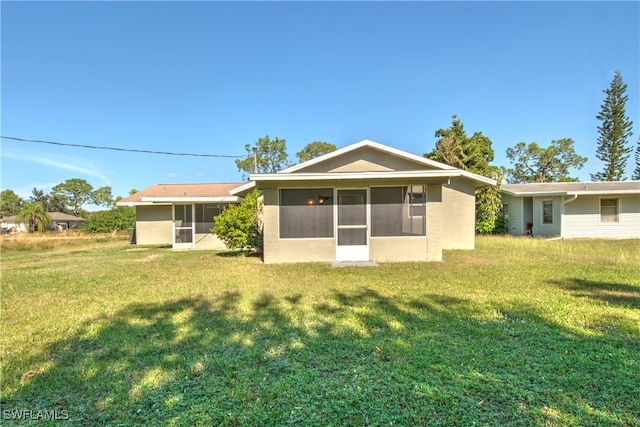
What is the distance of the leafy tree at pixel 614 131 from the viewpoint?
1078 inches

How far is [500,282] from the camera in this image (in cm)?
672

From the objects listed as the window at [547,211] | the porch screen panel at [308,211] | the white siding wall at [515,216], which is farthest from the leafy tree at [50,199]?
the window at [547,211]

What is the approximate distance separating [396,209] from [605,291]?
16.4 ft

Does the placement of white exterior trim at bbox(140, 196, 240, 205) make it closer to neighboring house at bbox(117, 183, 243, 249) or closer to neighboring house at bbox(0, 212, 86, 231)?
neighboring house at bbox(117, 183, 243, 249)

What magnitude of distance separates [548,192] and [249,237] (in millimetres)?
15368

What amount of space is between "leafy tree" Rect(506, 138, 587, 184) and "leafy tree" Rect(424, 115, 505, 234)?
55.5ft

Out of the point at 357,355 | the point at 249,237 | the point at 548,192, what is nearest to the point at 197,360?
the point at 357,355

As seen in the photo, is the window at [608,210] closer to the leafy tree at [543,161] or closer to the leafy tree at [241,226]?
the leafy tree at [241,226]

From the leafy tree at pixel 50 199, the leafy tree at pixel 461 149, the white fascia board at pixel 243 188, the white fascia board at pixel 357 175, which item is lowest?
the white fascia board at pixel 243 188

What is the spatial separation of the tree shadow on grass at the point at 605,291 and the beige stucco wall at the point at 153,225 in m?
17.8

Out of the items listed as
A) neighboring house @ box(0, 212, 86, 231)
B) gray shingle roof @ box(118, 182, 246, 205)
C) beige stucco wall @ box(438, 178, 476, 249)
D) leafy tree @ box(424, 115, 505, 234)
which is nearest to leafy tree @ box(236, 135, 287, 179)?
leafy tree @ box(424, 115, 505, 234)

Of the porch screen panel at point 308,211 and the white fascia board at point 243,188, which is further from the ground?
the white fascia board at point 243,188

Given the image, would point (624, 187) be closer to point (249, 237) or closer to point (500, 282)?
point (500, 282)

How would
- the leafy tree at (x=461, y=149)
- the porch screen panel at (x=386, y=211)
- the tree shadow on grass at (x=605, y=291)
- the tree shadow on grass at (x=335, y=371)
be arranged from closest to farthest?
the tree shadow on grass at (x=335, y=371), the tree shadow on grass at (x=605, y=291), the porch screen panel at (x=386, y=211), the leafy tree at (x=461, y=149)
